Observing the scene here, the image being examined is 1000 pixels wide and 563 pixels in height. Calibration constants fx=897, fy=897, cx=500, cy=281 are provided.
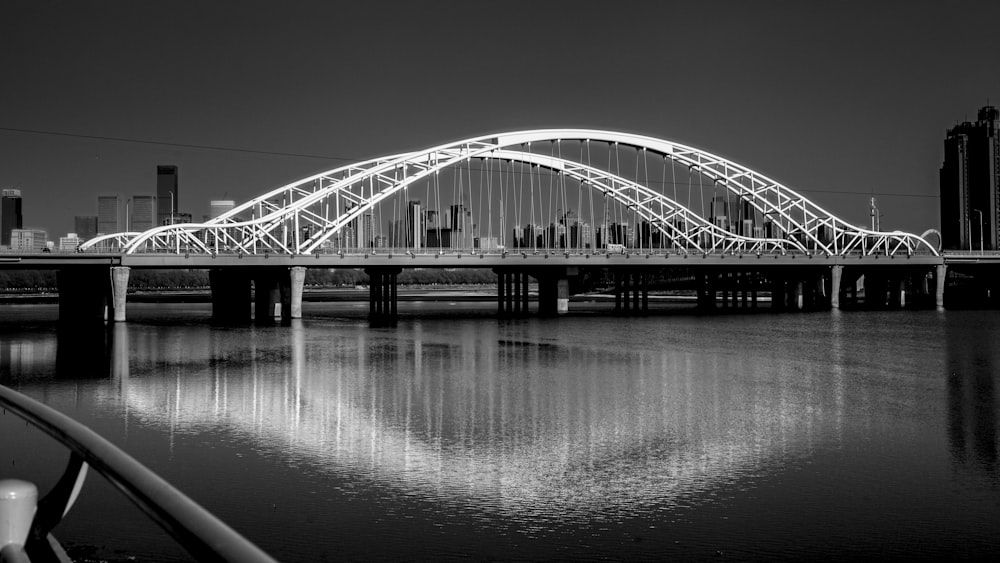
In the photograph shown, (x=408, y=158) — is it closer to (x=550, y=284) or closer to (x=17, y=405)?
(x=550, y=284)

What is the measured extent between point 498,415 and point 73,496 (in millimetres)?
18945

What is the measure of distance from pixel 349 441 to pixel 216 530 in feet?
54.6

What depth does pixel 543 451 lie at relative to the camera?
17.8 metres

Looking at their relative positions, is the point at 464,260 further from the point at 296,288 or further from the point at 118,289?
the point at 118,289

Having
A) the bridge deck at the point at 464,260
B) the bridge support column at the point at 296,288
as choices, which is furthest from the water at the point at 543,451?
the bridge support column at the point at 296,288

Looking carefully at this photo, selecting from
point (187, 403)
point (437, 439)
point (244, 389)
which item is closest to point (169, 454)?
point (437, 439)

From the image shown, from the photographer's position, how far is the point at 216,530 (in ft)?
8.98

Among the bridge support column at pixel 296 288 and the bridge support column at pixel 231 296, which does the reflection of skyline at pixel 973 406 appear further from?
the bridge support column at pixel 231 296

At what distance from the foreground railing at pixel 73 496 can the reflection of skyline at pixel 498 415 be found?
1013 cm

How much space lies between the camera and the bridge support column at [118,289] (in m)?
66.5

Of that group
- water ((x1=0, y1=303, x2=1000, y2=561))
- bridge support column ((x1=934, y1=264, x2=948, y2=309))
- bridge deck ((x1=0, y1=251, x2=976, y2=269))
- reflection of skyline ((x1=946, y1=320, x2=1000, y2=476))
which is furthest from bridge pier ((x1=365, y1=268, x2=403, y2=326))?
bridge support column ((x1=934, y1=264, x2=948, y2=309))

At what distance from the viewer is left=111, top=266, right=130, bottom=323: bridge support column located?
2618 inches

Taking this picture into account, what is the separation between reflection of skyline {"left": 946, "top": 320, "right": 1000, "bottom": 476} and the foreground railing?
1620 centimetres

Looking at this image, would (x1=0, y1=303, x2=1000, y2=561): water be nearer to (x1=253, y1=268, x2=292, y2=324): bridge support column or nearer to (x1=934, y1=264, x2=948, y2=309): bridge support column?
(x1=253, y1=268, x2=292, y2=324): bridge support column
